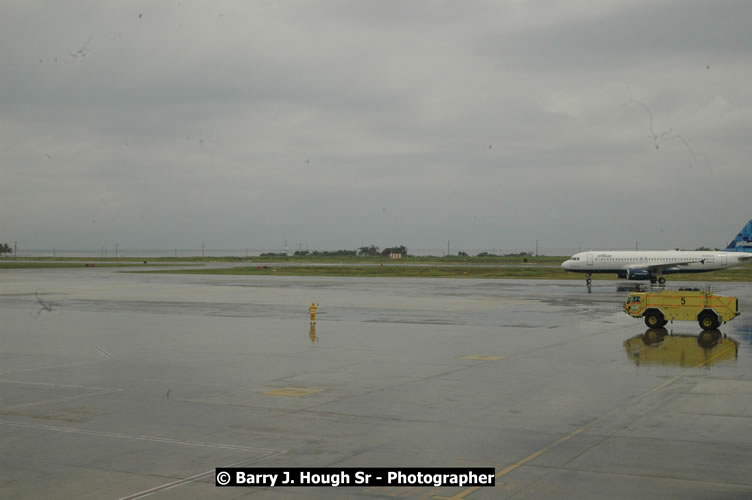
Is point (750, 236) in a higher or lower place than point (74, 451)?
higher

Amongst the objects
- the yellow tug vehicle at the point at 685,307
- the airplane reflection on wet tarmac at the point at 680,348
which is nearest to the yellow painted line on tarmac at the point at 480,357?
the airplane reflection on wet tarmac at the point at 680,348

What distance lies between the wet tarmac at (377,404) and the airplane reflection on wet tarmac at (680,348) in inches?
5.7

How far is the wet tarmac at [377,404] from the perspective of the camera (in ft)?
44.3

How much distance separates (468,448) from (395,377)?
882 cm

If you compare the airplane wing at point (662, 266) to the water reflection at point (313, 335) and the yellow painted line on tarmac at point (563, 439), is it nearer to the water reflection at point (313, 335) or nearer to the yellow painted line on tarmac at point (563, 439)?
the water reflection at point (313, 335)

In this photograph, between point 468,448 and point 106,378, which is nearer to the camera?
point 468,448

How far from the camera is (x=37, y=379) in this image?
23703mm

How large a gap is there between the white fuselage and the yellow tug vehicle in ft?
153

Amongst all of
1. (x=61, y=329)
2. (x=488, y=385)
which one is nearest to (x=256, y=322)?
(x=61, y=329)

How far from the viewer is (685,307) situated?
36.4m

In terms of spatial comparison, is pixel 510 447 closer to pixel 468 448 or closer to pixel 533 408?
pixel 468 448

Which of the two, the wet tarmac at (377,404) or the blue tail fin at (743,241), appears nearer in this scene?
the wet tarmac at (377,404)

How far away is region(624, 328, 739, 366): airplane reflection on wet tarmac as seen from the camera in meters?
27.2

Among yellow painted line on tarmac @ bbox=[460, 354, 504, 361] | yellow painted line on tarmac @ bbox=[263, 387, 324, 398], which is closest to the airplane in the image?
yellow painted line on tarmac @ bbox=[460, 354, 504, 361]
